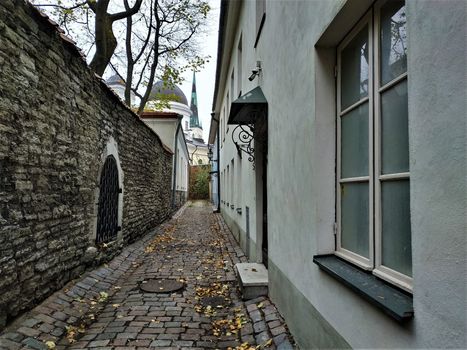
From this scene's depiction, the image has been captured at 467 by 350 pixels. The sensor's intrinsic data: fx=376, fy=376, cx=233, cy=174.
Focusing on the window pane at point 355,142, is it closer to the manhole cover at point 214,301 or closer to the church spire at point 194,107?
the manhole cover at point 214,301

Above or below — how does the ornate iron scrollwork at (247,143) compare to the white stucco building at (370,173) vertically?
above

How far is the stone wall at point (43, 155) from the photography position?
3.51m

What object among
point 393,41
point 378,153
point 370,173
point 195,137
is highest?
point 195,137

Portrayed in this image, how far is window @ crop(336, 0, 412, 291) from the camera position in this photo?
1.88 m

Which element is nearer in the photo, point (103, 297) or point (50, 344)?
point (50, 344)

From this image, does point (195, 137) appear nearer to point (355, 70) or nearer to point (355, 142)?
point (355, 70)

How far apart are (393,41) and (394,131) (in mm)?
497

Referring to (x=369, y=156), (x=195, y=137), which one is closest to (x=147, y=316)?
(x=369, y=156)


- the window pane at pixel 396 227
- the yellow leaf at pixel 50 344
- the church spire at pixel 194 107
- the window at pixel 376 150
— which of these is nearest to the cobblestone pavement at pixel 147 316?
the yellow leaf at pixel 50 344

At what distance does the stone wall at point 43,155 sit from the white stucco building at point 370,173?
2.64 metres

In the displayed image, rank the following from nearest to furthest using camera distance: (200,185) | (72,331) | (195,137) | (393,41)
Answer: (393,41) < (72,331) < (200,185) < (195,137)

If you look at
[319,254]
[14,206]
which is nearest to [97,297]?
[14,206]

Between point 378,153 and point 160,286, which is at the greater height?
point 378,153

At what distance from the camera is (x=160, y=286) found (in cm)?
569
